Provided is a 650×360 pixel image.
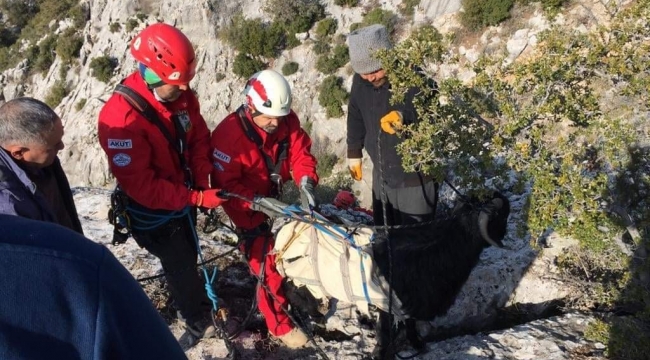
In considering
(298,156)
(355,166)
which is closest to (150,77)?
(298,156)

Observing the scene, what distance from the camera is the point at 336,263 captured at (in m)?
3.08

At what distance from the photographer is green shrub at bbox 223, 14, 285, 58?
22.2 m

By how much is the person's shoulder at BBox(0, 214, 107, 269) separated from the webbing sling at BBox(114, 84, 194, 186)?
2371mm

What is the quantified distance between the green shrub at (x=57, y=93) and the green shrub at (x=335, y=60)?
16.0 meters

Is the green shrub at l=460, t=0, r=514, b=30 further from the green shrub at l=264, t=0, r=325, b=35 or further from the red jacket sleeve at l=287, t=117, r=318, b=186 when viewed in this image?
the red jacket sleeve at l=287, t=117, r=318, b=186

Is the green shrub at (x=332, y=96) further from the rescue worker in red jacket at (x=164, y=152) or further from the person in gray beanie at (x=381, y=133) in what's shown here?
the rescue worker in red jacket at (x=164, y=152)

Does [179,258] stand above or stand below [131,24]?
below

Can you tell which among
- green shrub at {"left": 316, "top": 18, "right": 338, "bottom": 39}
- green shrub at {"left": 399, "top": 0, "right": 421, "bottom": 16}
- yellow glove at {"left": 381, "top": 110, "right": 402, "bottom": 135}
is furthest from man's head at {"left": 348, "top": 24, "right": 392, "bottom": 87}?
green shrub at {"left": 316, "top": 18, "right": 338, "bottom": 39}

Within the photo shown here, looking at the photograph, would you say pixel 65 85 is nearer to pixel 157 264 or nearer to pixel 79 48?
pixel 79 48

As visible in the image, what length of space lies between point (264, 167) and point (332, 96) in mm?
16347

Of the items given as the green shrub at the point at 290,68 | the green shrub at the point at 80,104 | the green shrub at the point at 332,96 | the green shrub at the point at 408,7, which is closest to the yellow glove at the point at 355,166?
the green shrub at the point at 332,96

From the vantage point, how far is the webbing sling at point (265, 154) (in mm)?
3475

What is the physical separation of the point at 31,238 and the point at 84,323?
0.18 meters

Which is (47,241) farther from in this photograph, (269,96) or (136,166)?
(269,96)
